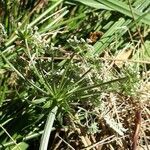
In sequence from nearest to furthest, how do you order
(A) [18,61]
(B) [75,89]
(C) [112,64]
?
(B) [75,89]
(A) [18,61]
(C) [112,64]

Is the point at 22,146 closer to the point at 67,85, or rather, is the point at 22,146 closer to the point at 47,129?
the point at 47,129

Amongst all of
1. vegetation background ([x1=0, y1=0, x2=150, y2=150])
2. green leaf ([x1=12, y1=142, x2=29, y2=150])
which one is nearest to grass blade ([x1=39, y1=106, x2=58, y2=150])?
vegetation background ([x1=0, y1=0, x2=150, y2=150])

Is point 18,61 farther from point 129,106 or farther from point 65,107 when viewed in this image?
point 129,106

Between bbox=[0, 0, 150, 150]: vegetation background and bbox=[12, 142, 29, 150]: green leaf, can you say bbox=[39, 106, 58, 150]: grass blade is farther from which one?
bbox=[12, 142, 29, 150]: green leaf

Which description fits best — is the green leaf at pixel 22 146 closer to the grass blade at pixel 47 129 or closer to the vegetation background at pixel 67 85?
the vegetation background at pixel 67 85

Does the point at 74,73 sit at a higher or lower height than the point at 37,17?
lower

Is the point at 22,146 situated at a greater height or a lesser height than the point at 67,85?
lesser

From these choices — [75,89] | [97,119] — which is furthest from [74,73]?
[97,119]

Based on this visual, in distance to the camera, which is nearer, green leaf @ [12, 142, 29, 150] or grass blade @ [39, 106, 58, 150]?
grass blade @ [39, 106, 58, 150]

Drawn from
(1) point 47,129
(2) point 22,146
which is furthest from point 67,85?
(2) point 22,146
